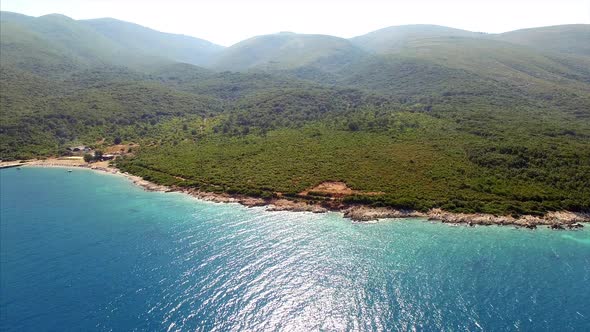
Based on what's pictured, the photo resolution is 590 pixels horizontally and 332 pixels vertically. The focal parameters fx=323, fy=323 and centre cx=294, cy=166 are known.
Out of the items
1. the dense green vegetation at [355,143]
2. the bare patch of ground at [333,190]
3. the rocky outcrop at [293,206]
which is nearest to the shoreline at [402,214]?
the rocky outcrop at [293,206]

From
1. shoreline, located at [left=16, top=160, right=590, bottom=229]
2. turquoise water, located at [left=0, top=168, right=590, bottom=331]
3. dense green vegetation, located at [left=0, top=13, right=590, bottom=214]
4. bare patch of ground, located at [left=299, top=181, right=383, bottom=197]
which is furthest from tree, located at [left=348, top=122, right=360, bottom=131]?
turquoise water, located at [left=0, top=168, right=590, bottom=331]

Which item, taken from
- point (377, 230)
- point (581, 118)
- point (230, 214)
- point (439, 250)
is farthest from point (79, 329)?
point (581, 118)

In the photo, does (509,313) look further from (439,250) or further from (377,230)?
(377,230)

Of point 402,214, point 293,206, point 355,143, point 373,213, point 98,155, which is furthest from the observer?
point 98,155

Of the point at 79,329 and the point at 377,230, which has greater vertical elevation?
the point at 79,329

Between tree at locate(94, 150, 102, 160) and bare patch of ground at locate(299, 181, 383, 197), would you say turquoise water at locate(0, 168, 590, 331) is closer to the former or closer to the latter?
bare patch of ground at locate(299, 181, 383, 197)

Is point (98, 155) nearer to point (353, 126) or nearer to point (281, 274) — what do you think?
point (353, 126)

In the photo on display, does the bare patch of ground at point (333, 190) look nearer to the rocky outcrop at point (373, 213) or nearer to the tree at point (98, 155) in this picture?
the rocky outcrop at point (373, 213)

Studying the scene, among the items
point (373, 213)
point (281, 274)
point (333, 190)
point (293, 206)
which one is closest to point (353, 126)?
point (333, 190)
